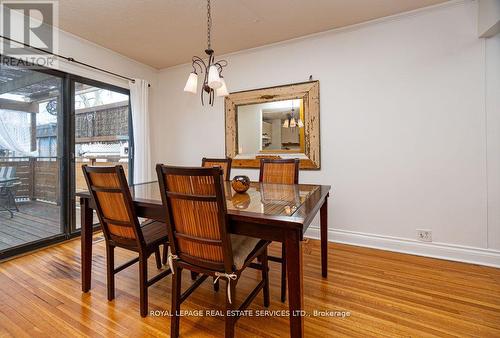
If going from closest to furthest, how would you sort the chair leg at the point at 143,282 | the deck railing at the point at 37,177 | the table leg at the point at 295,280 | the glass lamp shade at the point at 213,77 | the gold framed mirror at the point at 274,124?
the table leg at the point at 295,280, the chair leg at the point at 143,282, the glass lamp shade at the point at 213,77, the deck railing at the point at 37,177, the gold framed mirror at the point at 274,124

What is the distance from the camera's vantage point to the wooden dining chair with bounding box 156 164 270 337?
1.19 m

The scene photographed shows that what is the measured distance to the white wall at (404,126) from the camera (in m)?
2.30

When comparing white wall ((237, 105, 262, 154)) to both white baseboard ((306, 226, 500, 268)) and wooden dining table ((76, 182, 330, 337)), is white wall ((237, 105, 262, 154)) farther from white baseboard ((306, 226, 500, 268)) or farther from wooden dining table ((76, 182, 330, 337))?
wooden dining table ((76, 182, 330, 337))

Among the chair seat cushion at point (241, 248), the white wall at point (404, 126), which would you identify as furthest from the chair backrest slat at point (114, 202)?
the white wall at point (404, 126)

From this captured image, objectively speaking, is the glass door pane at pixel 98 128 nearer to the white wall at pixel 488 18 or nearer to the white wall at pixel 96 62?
the white wall at pixel 96 62

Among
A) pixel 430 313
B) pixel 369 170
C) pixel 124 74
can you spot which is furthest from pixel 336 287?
pixel 124 74

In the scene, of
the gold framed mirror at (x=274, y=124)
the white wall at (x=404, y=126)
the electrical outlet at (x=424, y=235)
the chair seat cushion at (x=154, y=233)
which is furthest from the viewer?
the gold framed mirror at (x=274, y=124)

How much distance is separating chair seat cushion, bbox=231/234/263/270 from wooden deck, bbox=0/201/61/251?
8.43ft

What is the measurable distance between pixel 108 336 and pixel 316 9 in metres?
3.09

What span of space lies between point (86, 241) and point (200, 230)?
112 centimetres

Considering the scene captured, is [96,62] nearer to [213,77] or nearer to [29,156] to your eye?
[29,156]

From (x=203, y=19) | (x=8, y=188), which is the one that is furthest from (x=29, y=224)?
(x=203, y=19)

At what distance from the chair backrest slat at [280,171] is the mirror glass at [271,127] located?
26.8 inches

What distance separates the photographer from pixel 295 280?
1.18m
